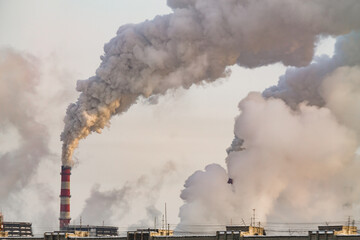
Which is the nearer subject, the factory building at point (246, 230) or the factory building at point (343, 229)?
the factory building at point (343, 229)

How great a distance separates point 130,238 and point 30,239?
11.3 m

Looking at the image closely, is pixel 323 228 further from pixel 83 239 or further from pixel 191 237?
pixel 83 239

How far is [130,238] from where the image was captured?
126562 millimetres

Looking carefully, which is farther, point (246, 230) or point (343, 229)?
point (246, 230)

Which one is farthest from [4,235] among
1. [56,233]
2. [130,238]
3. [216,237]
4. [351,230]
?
[351,230]

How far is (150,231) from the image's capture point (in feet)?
429

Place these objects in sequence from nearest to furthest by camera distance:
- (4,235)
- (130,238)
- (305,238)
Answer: (305,238)
(130,238)
(4,235)

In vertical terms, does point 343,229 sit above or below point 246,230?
below

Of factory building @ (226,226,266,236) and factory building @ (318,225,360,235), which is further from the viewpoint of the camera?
factory building @ (226,226,266,236)

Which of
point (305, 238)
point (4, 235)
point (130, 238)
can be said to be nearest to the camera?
point (305, 238)

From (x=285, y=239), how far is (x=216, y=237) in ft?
25.0

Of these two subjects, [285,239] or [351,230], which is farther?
[351,230]

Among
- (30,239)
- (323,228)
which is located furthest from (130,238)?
(323,228)

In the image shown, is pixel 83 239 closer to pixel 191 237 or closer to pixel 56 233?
pixel 56 233
